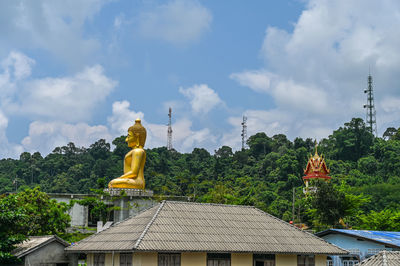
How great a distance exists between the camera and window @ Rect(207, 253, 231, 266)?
83.3ft

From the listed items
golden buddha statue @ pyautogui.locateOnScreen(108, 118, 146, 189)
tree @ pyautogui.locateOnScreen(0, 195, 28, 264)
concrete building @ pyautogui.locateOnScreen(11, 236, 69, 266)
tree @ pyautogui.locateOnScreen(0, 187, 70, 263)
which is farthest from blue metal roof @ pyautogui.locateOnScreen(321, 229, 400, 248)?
golden buddha statue @ pyautogui.locateOnScreen(108, 118, 146, 189)

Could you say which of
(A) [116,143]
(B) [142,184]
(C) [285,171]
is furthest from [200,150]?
(B) [142,184]

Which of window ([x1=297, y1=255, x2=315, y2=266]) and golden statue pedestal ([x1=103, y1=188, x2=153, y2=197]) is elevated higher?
golden statue pedestal ([x1=103, y1=188, x2=153, y2=197])

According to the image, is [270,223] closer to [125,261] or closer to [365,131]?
[125,261]

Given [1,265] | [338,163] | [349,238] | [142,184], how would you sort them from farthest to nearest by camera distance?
[338,163]
[142,184]
[349,238]
[1,265]

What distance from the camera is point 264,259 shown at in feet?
88.0

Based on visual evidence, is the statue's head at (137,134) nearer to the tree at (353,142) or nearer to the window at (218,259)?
the window at (218,259)

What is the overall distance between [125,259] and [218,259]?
13.6ft

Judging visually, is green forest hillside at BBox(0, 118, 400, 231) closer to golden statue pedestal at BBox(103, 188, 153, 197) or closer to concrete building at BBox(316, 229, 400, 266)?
golden statue pedestal at BBox(103, 188, 153, 197)

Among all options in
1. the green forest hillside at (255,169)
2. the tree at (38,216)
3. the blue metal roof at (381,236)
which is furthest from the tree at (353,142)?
the tree at (38,216)

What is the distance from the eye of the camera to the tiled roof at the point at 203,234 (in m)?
24.2

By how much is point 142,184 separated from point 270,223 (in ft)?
74.3

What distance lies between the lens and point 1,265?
2603cm

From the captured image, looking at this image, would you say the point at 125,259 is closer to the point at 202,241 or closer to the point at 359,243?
the point at 202,241
